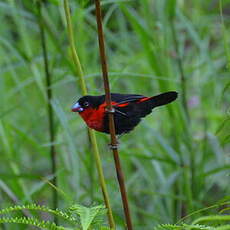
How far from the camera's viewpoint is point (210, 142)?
274 centimetres

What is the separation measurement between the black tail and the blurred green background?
0.62 feet

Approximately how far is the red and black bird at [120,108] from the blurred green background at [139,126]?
0.49 feet

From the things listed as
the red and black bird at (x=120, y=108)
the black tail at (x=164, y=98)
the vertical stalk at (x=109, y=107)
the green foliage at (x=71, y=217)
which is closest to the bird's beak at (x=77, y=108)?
the red and black bird at (x=120, y=108)

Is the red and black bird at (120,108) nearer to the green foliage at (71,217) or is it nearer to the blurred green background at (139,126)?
the blurred green background at (139,126)

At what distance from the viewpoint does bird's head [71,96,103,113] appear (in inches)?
66.6

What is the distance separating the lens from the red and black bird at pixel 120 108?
170 centimetres

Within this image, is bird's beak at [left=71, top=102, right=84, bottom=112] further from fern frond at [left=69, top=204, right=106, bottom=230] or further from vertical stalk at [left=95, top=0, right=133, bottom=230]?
fern frond at [left=69, top=204, right=106, bottom=230]

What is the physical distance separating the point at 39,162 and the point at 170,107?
153 cm

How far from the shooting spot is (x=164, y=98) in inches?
68.2

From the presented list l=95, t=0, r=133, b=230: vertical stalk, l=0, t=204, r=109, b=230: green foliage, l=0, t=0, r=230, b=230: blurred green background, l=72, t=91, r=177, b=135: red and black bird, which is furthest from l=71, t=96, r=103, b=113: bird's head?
l=0, t=204, r=109, b=230: green foliage

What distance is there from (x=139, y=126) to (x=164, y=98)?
1500mm

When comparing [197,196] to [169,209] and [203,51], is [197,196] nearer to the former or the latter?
[169,209]

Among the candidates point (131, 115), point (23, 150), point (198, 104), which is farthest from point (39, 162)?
point (131, 115)

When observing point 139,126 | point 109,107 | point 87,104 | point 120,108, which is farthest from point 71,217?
point 139,126
